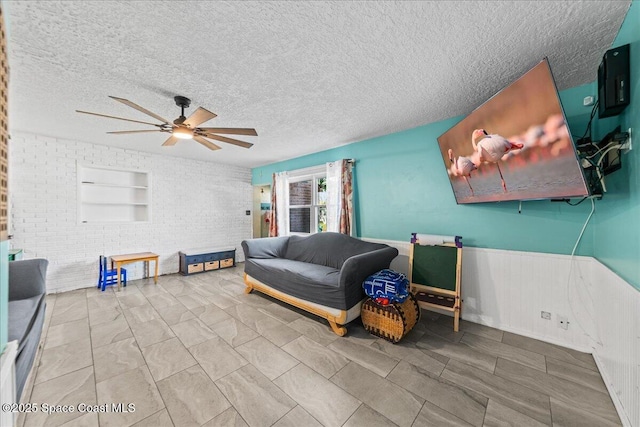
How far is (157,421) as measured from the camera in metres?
1.40

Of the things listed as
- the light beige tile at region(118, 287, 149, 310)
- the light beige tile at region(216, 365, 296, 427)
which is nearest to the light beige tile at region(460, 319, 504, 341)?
the light beige tile at region(216, 365, 296, 427)

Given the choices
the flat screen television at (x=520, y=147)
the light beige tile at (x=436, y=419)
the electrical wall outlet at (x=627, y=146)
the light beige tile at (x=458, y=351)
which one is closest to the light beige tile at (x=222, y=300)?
the light beige tile at (x=458, y=351)

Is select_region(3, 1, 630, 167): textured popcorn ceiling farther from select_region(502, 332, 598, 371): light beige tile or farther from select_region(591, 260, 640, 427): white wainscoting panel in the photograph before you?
select_region(502, 332, 598, 371): light beige tile

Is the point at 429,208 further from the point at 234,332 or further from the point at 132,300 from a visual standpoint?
the point at 132,300

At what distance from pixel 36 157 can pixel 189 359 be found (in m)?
4.07

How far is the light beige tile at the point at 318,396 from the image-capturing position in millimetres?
1459

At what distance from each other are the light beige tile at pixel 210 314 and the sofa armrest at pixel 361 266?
153cm

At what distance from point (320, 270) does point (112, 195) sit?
4148mm

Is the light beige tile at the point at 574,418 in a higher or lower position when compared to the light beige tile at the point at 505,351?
lower

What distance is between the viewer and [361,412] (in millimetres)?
1478

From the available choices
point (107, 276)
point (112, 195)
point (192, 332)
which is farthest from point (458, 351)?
point (112, 195)

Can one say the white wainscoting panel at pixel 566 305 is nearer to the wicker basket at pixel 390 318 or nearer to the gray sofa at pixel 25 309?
the wicker basket at pixel 390 318

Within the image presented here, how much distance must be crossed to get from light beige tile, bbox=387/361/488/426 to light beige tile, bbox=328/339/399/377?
73 mm

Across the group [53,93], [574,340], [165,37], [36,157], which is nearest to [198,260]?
[36,157]
